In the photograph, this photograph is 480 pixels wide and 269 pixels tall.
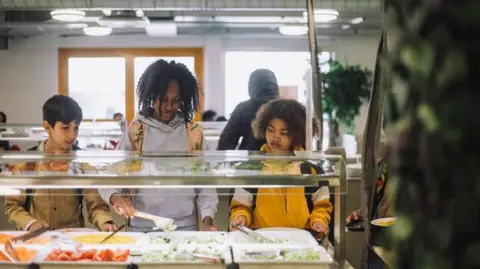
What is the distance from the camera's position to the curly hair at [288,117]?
2.68 m

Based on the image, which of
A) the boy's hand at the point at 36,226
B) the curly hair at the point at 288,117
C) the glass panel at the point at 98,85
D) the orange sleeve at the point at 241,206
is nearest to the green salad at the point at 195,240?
the orange sleeve at the point at 241,206

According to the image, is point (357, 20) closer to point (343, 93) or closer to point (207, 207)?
point (343, 93)

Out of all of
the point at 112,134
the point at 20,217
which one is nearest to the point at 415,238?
the point at 20,217

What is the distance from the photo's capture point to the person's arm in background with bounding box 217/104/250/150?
389 centimetres

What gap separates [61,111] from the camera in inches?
108

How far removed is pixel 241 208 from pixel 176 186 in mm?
461

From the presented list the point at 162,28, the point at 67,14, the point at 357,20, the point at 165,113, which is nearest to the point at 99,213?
the point at 165,113

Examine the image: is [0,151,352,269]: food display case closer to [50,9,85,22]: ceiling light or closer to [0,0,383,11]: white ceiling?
[50,9,85,22]: ceiling light

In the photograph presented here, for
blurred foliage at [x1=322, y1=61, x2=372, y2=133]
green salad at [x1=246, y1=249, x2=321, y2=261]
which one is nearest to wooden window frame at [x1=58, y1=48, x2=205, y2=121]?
blurred foliage at [x1=322, y1=61, x2=372, y2=133]

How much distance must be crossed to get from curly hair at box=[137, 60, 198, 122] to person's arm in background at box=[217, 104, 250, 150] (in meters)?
1.13

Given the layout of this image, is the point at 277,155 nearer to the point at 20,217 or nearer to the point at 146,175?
the point at 146,175

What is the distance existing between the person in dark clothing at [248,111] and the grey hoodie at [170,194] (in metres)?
1.07

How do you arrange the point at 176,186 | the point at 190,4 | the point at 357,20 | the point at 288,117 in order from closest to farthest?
the point at 176,186, the point at 288,117, the point at 190,4, the point at 357,20

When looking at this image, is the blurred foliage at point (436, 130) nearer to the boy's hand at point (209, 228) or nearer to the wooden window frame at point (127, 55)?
the boy's hand at point (209, 228)
